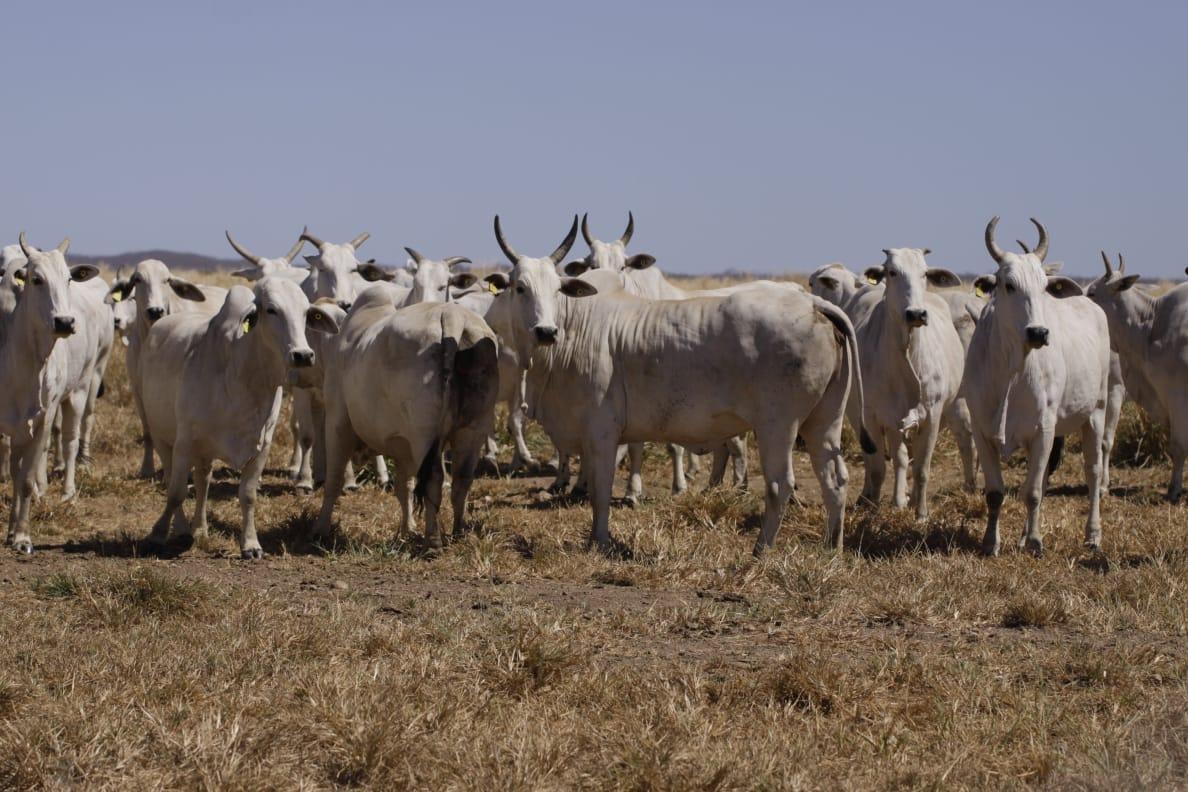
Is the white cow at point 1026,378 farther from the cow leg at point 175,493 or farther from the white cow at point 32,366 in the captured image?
the white cow at point 32,366

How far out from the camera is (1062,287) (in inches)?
443

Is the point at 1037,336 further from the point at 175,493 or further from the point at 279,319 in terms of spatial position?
the point at 175,493

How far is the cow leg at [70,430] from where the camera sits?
13539 millimetres

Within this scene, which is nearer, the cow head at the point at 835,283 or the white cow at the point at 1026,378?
the white cow at the point at 1026,378

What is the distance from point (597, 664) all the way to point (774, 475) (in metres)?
3.54

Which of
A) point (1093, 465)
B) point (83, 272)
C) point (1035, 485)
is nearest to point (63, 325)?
point (83, 272)

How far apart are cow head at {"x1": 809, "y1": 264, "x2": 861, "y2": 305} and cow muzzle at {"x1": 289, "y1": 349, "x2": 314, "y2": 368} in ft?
24.1

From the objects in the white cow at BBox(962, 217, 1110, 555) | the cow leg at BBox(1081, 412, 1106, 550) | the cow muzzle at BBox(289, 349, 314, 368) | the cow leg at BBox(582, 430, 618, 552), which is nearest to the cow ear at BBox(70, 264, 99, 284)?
the cow muzzle at BBox(289, 349, 314, 368)

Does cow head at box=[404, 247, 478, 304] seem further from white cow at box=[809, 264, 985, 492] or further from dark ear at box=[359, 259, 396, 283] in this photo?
white cow at box=[809, 264, 985, 492]

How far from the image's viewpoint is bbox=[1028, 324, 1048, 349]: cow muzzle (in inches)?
411

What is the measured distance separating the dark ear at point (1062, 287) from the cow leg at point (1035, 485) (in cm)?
105

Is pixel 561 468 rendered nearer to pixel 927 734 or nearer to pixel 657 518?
pixel 657 518

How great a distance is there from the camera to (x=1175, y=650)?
7637 mm

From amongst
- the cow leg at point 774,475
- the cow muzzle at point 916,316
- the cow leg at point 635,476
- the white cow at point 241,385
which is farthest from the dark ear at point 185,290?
the cow muzzle at point 916,316
